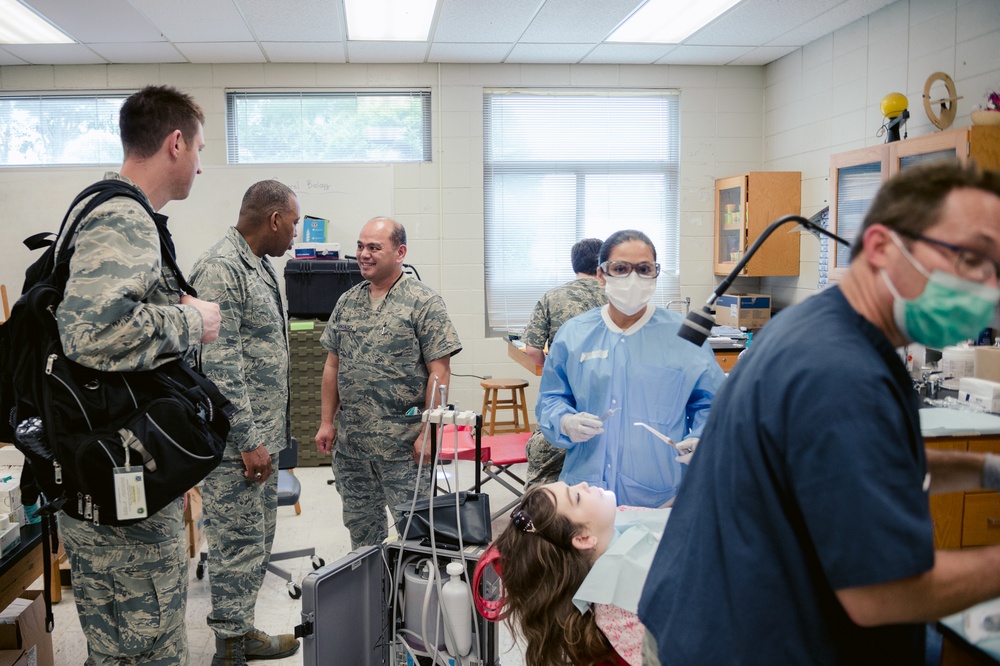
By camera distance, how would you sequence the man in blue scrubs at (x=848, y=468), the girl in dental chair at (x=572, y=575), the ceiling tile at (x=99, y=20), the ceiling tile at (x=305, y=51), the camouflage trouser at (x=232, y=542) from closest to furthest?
the man in blue scrubs at (x=848, y=468) < the girl in dental chair at (x=572, y=575) < the camouflage trouser at (x=232, y=542) < the ceiling tile at (x=99, y=20) < the ceiling tile at (x=305, y=51)

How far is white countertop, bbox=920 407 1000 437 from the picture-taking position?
2.66 meters

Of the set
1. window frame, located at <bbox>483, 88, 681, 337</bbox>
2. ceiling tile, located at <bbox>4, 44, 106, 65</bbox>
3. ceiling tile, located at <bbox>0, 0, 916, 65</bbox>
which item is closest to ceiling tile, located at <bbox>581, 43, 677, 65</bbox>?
ceiling tile, located at <bbox>0, 0, 916, 65</bbox>

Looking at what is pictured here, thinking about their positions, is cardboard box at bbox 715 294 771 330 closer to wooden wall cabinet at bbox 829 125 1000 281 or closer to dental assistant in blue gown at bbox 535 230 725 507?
wooden wall cabinet at bbox 829 125 1000 281

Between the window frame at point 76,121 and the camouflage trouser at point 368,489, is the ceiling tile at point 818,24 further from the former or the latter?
the window frame at point 76,121

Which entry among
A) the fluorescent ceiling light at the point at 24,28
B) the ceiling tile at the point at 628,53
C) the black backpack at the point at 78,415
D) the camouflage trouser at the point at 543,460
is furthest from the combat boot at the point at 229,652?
the ceiling tile at the point at 628,53

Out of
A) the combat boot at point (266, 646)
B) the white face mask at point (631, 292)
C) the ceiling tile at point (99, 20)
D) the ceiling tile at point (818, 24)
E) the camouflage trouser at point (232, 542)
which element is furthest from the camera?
the ceiling tile at point (818, 24)

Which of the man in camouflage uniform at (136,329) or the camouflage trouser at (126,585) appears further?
the camouflage trouser at (126,585)

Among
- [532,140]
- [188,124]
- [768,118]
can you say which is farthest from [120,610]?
[768,118]

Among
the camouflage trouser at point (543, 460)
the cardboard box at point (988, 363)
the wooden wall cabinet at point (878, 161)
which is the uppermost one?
the wooden wall cabinet at point (878, 161)

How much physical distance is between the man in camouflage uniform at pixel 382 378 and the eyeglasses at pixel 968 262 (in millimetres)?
1983

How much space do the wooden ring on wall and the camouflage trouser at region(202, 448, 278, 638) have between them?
151 inches

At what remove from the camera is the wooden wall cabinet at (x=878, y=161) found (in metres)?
3.23

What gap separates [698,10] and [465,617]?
4.13 m

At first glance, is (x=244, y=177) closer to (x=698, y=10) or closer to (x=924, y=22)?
(x=698, y=10)
